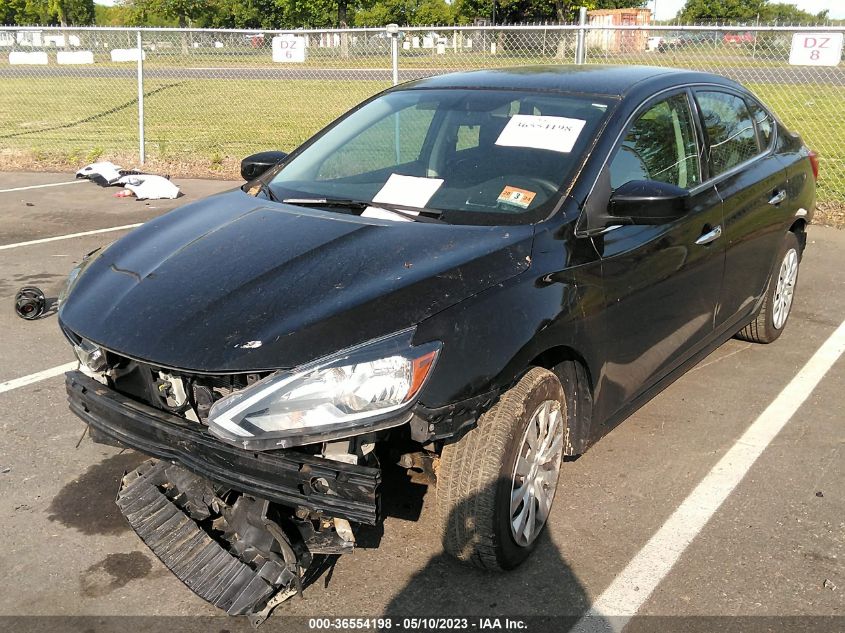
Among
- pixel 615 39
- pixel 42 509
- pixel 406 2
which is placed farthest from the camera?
pixel 406 2

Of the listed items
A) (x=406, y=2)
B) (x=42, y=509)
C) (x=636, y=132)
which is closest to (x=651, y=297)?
(x=636, y=132)

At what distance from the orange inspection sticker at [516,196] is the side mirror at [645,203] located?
33 cm

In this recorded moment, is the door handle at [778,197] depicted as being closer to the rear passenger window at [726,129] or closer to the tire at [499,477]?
the rear passenger window at [726,129]

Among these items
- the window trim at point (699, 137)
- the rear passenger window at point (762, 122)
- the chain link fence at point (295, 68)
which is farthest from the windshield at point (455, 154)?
the chain link fence at point (295, 68)

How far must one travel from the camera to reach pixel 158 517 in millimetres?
3096

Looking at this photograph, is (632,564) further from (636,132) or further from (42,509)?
(42,509)

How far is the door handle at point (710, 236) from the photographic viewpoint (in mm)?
4075

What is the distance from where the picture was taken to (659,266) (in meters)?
3.78

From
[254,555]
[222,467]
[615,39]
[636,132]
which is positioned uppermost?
[615,39]

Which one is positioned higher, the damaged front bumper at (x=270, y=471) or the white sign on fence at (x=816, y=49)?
the white sign on fence at (x=816, y=49)

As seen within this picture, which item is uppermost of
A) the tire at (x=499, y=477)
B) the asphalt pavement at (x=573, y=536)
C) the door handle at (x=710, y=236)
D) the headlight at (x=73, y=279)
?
the door handle at (x=710, y=236)

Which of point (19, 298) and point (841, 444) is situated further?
point (19, 298)

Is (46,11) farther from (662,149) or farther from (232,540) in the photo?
(232,540)

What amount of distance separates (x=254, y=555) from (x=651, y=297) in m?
2.01
